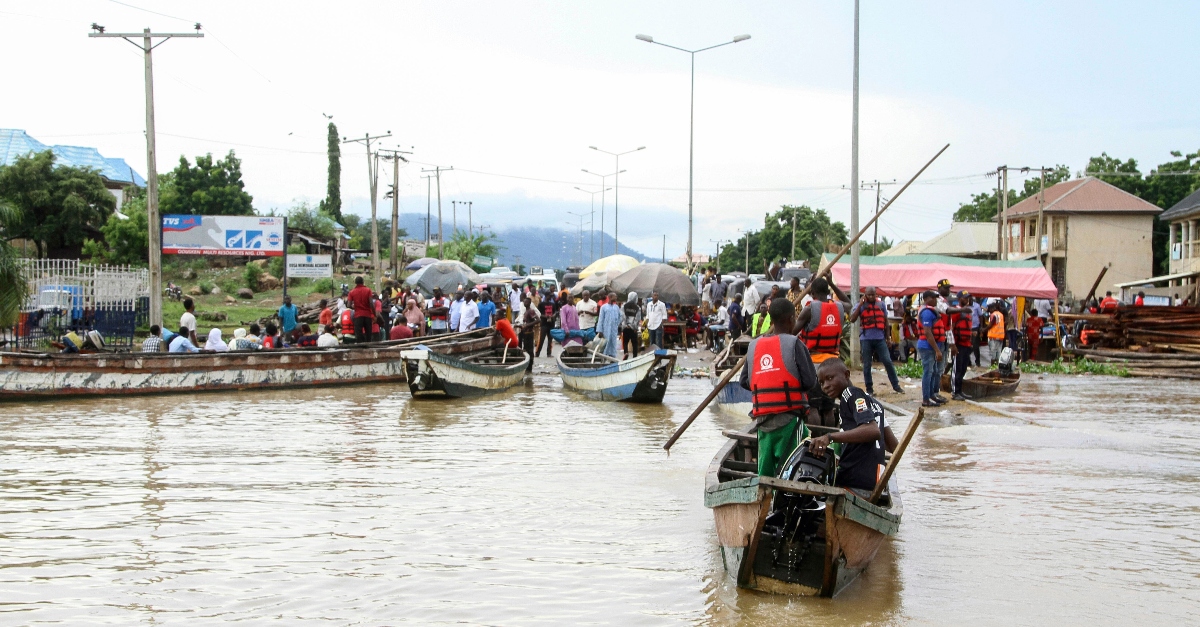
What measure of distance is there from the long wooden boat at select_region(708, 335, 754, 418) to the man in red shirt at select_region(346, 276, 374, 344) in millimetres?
7794

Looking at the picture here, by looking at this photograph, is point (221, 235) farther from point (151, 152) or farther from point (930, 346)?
point (930, 346)

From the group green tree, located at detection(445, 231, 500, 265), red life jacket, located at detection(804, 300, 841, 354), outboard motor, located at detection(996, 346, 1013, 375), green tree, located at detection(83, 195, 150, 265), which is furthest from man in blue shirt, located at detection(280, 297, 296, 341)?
green tree, located at detection(445, 231, 500, 265)

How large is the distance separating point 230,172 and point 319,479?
145 feet

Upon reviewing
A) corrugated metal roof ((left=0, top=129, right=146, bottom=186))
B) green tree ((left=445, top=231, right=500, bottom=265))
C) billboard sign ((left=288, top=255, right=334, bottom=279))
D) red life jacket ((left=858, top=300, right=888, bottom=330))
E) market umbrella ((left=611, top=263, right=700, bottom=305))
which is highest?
corrugated metal roof ((left=0, top=129, right=146, bottom=186))

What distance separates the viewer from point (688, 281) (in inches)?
1057

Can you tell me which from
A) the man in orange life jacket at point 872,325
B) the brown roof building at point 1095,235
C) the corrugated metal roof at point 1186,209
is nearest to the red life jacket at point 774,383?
the man in orange life jacket at point 872,325

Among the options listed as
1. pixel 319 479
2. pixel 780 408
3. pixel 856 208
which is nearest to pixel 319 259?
pixel 856 208

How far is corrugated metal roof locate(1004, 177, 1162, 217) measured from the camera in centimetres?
4594

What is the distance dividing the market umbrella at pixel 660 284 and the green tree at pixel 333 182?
1872 inches

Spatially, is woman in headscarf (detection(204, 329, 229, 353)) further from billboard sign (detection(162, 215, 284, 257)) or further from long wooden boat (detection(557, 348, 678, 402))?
billboard sign (detection(162, 215, 284, 257))

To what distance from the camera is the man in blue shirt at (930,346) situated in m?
13.8

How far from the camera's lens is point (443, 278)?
35062mm

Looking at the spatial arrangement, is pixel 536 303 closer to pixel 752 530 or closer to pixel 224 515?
pixel 224 515

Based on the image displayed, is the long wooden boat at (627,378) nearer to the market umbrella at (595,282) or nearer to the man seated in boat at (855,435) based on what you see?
the man seated in boat at (855,435)
